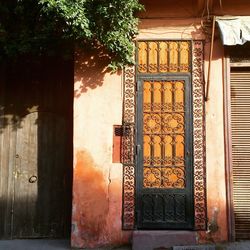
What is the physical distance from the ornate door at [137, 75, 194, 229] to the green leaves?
2.46 ft

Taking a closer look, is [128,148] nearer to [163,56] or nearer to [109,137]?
[109,137]

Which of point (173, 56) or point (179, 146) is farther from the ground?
point (173, 56)

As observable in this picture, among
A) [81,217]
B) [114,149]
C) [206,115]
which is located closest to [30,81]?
[114,149]

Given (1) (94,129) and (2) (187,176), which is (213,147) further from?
(1) (94,129)

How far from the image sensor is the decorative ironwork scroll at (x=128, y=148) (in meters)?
6.50

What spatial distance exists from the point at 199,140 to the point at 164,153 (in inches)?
22.8

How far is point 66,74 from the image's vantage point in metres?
7.50

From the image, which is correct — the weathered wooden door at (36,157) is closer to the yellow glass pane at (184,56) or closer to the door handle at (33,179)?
the door handle at (33,179)

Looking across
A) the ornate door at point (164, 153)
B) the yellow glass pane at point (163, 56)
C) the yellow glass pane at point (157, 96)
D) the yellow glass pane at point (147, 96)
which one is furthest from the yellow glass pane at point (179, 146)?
the yellow glass pane at point (163, 56)

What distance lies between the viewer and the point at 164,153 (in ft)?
21.6

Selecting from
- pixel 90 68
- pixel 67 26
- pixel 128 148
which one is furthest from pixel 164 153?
pixel 67 26

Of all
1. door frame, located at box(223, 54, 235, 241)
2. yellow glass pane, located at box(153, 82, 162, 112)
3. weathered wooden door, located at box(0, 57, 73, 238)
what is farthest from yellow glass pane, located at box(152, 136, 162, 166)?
weathered wooden door, located at box(0, 57, 73, 238)

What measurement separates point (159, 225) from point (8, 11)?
402 cm

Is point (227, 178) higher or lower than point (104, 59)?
lower
